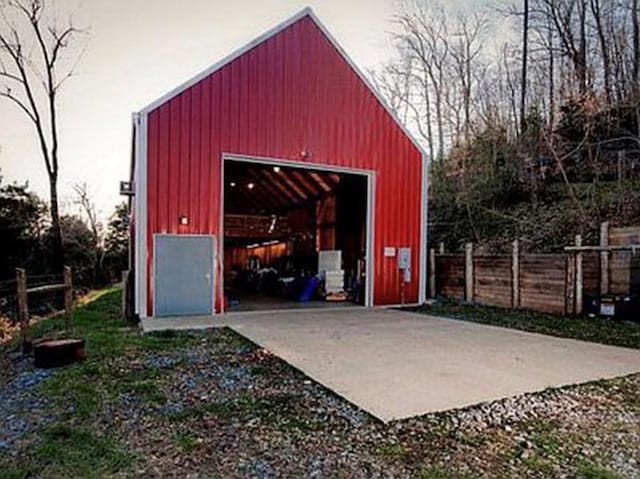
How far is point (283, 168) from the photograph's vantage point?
1147 cm

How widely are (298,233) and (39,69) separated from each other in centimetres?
1057

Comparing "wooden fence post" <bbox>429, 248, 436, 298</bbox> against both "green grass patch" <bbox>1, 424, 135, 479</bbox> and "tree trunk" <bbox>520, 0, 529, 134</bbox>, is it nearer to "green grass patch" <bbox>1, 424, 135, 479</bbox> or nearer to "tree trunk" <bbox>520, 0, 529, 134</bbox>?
"tree trunk" <bbox>520, 0, 529, 134</bbox>

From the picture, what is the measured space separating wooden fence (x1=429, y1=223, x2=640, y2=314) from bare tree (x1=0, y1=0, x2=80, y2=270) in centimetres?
1356

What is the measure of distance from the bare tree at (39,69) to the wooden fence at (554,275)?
44.5ft

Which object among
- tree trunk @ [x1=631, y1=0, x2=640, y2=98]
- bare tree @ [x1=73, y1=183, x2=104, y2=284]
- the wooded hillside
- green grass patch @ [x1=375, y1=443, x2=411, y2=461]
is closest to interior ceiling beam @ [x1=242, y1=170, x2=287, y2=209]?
the wooded hillside

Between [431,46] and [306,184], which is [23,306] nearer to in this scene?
[306,184]

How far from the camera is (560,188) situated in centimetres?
1393

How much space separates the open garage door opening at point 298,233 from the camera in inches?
469

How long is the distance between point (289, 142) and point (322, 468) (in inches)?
323

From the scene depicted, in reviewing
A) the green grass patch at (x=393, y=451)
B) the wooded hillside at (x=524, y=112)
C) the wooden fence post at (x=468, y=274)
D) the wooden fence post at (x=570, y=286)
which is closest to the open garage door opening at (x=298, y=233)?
the wooden fence post at (x=468, y=274)

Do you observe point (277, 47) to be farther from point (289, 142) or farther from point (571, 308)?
point (571, 308)

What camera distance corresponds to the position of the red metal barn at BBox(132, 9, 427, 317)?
8930mm

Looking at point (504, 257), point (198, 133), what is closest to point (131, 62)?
point (198, 133)

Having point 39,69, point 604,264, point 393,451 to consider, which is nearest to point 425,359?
point 393,451
